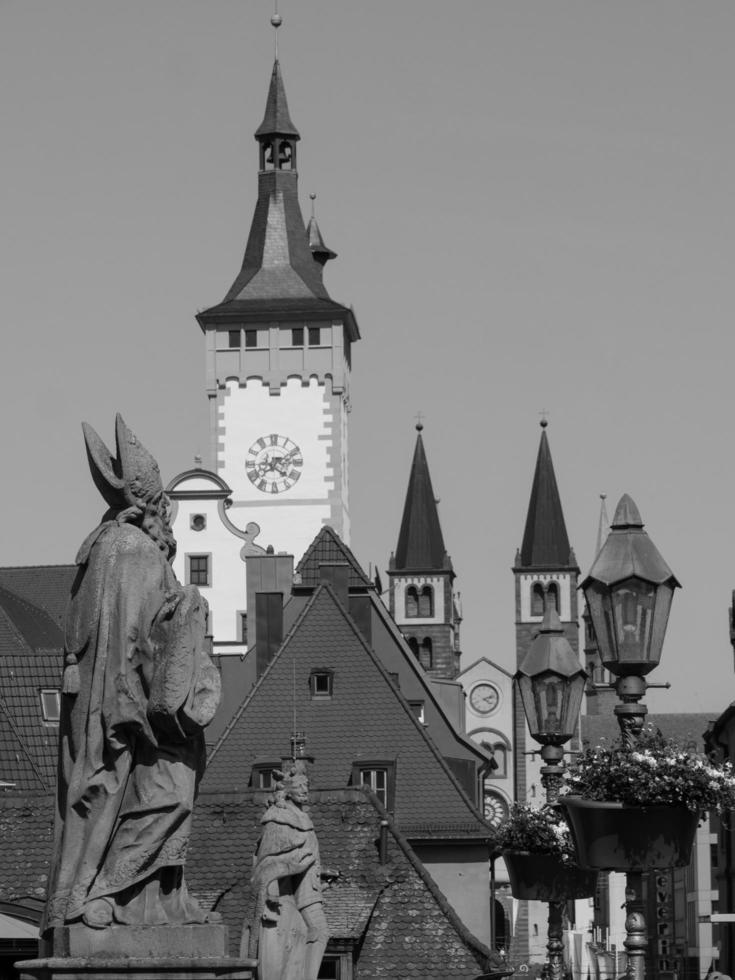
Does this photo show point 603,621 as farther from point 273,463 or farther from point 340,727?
point 273,463

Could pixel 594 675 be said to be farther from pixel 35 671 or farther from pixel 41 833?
pixel 41 833

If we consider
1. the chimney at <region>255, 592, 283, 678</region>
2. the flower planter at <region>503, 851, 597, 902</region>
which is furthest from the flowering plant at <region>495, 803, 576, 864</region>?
the chimney at <region>255, 592, 283, 678</region>

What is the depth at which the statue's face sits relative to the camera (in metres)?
11.8

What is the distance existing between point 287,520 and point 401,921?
58.1 meters

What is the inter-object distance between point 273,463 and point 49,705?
4249cm

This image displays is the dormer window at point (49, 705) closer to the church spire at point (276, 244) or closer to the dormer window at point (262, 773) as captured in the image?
the dormer window at point (262, 773)

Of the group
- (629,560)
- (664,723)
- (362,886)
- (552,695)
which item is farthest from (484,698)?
(629,560)

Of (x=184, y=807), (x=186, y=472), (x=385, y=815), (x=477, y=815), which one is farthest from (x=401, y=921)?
(x=186, y=472)

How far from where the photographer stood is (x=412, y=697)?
4525cm

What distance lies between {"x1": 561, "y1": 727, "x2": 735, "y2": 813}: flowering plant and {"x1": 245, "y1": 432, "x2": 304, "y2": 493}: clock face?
72.1 metres

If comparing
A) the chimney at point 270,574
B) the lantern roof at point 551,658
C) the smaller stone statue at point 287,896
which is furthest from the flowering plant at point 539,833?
the chimney at point 270,574

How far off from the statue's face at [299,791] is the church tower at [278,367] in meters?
71.7

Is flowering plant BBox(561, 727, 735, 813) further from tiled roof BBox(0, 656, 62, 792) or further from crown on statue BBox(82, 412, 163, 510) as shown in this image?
tiled roof BBox(0, 656, 62, 792)

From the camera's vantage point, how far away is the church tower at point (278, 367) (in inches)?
3332
